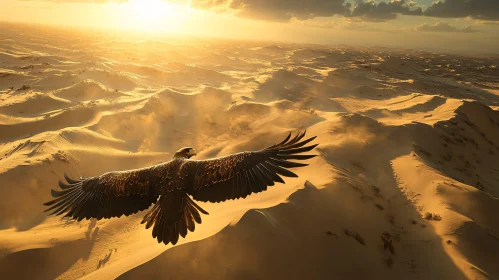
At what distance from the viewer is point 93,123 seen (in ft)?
33.3

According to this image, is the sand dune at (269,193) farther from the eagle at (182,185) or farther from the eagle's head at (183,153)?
the eagle's head at (183,153)

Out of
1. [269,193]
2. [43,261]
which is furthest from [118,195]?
[269,193]

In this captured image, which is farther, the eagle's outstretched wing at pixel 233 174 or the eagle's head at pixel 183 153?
the eagle's head at pixel 183 153

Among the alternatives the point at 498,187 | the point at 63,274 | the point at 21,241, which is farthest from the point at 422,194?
the point at 21,241

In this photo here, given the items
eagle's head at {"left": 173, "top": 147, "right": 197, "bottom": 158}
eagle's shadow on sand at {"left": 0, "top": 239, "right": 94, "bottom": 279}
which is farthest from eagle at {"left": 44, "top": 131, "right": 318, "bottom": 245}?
eagle's shadow on sand at {"left": 0, "top": 239, "right": 94, "bottom": 279}

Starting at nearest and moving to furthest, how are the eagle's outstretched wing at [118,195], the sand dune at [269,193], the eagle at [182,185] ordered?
Result: the eagle at [182,185], the eagle's outstretched wing at [118,195], the sand dune at [269,193]

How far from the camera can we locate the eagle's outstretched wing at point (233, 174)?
10.5ft

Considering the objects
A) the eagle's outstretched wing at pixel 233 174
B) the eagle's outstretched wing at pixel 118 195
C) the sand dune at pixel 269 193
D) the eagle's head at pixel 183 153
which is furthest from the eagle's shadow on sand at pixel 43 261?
the eagle's outstretched wing at pixel 233 174

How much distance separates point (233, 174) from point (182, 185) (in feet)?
1.99

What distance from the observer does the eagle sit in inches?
122

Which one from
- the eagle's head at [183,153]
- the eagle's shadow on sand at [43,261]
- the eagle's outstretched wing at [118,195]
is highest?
the eagle's head at [183,153]

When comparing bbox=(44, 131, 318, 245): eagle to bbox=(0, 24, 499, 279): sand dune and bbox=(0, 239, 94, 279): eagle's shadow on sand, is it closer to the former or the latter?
bbox=(0, 24, 499, 279): sand dune

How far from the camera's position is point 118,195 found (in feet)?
11.3

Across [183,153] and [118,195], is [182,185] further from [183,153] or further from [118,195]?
[183,153]
